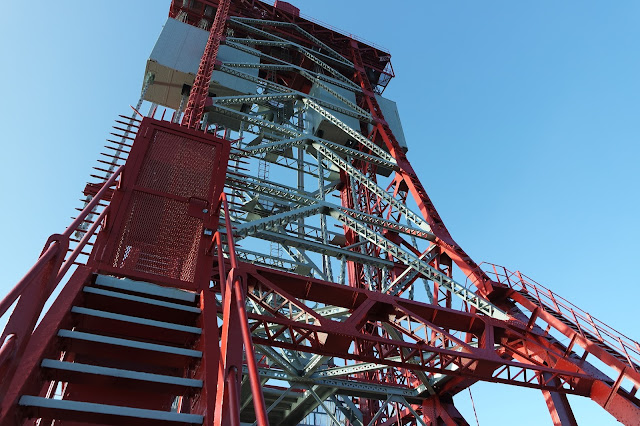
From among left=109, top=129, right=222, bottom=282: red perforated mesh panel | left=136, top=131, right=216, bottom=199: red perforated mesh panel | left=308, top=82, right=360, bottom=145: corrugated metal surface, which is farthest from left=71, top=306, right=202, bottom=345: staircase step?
left=308, top=82, right=360, bottom=145: corrugated metal surface

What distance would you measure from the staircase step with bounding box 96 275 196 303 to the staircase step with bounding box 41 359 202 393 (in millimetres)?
1620

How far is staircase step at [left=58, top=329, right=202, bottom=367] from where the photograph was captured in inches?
177

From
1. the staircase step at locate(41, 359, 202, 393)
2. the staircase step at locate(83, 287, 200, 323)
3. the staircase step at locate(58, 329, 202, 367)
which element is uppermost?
the staircase step at locate(83, 287, 200, 323)

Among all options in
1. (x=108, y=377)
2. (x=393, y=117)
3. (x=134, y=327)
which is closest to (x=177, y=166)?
(x=134, y=327)

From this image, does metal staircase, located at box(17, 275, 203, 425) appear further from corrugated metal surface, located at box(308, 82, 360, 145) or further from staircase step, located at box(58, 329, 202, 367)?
corrugated metal surface, located at box(308, 82, 360, 145)

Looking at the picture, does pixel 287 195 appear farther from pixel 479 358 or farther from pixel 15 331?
pixel 15 331

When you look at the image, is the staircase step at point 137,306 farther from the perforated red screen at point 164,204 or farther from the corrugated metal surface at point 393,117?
the corrugated metal surface at point 393,117

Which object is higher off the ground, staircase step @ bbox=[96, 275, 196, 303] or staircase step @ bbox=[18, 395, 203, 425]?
staircase step @ bbox=[96, 275, 196, 303]

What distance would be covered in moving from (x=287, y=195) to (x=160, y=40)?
9115mm

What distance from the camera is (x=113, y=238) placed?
657 cm

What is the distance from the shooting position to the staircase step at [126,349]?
448 centimetres

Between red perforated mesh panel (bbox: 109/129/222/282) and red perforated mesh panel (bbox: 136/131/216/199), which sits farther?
red perforated mesh panel (bbox: 136/131/216/199)

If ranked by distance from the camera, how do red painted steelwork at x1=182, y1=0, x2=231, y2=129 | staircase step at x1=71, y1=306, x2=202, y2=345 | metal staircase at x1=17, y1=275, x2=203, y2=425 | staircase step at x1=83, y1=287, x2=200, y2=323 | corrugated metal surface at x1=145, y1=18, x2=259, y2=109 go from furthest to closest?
corrugated metal surface at x1=145, y1=18, x2=259, y2=109, red painted steelwork at x1=182, y1=0, x2=231, y2=129, staircase step at x1=83, y1=287, x2=200, y2=323, staircase step at x1=71, y1=306, x2=202, y2=345, metal staircase at x1=17, y1=275, x2=203, y2=425

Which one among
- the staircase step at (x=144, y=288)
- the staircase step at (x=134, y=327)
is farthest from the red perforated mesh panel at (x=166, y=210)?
the staircase step at (x=134, y=327)
